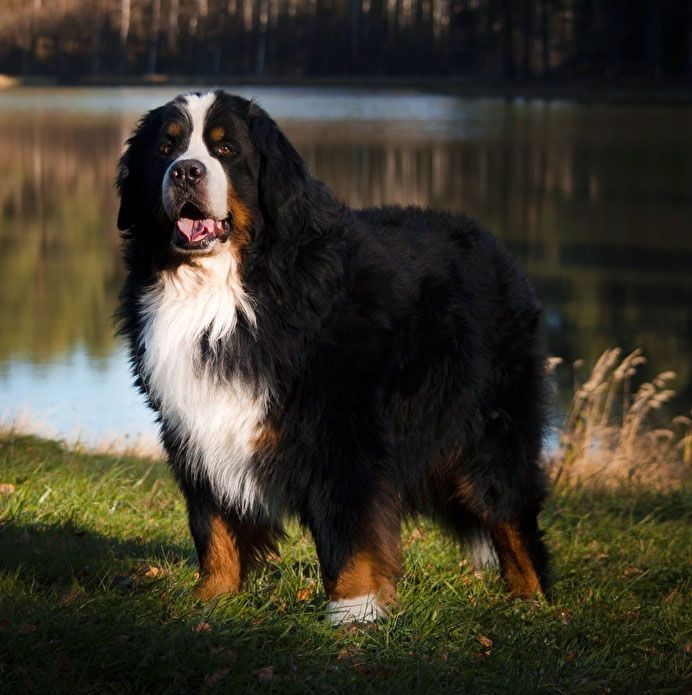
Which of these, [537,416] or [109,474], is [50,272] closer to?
[109,474]

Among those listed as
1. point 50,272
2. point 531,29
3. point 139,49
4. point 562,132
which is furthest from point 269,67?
point 50,272

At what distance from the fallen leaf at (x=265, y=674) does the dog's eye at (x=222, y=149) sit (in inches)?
64.1

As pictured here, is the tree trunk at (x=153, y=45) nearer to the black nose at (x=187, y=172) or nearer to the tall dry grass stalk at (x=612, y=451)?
the tall dry grass stalk at (x=612, y=451)

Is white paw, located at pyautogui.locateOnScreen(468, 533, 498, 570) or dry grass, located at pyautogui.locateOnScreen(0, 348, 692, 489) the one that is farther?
dry grass, located at pyautogui.locateOnScreen(0, 348, 692, 489)

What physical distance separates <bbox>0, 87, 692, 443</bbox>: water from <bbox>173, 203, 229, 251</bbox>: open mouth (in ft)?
17.1

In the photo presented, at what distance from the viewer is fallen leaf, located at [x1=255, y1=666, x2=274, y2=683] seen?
11.9ft

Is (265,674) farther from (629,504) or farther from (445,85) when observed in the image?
(445,85)

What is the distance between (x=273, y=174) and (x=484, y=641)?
1.73m

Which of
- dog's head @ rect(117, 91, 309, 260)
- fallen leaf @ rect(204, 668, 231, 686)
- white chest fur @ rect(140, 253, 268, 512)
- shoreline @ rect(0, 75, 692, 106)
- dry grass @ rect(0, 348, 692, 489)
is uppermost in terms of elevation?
shoreline @ rect(0, 75, 692, 106)

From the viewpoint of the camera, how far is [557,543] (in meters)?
5.85

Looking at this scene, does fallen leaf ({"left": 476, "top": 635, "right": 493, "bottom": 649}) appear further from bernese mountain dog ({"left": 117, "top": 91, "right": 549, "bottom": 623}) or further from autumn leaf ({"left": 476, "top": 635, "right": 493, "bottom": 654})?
bernese mountain dog ({"left": 117, "top": 91, "right": 549, "bottom": 623})

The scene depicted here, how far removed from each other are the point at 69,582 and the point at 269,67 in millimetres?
80922

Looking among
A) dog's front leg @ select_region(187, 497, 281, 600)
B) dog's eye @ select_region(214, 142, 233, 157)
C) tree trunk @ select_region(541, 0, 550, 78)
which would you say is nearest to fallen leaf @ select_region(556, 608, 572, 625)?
dog's front leg @ select_region(187, 497, 281, 600)

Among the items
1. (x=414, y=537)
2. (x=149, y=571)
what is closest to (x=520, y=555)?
(x=414, y=537)
